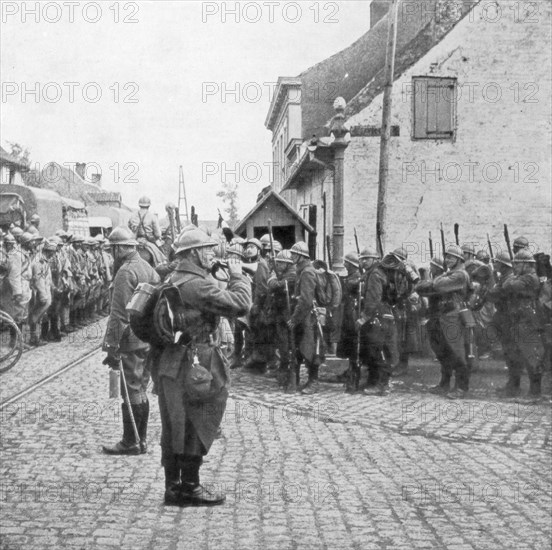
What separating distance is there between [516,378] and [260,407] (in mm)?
3372

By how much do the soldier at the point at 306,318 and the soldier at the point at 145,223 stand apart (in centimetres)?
175

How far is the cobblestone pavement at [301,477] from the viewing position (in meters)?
5.54

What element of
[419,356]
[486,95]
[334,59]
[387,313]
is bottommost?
[419,356]

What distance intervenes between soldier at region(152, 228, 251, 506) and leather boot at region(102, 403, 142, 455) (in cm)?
151

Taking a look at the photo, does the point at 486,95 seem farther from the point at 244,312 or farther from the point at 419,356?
the point at 244,312

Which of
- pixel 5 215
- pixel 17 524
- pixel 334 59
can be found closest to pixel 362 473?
pixel 17 524

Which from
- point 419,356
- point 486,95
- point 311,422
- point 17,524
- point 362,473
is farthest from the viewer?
point 486,95

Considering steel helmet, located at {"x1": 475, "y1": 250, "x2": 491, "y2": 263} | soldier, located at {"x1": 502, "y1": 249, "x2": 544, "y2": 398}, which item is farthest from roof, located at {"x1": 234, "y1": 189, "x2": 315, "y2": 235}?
soldier, located at {"x1": 502, "y1": 249, "x2": 544, "y2": 398}

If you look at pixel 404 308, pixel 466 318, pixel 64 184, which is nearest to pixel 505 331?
pixel 466 318

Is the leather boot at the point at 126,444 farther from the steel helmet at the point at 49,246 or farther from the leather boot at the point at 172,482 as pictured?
the steel helmet at the point at 49,246

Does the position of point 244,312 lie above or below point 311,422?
above

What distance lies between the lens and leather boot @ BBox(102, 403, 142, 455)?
7.55 metres

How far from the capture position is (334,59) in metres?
22.7

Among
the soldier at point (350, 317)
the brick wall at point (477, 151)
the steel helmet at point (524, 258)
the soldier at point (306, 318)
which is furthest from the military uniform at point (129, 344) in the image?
the brick wall at point (477, 151)
